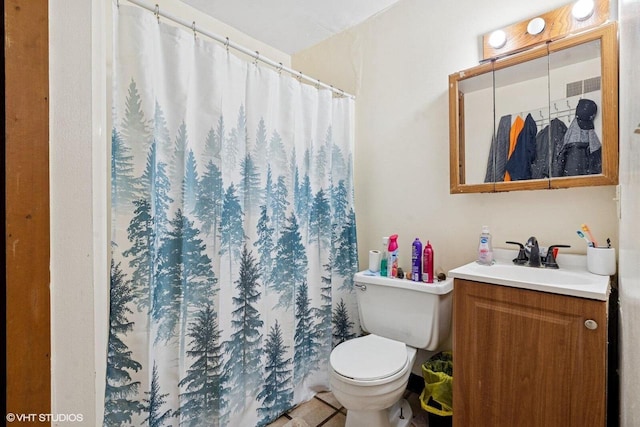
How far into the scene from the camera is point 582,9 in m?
1.30

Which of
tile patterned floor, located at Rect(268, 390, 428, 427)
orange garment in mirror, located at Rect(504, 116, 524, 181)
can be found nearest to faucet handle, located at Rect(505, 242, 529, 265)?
orange garment in mirror, located at Rect(504, 116, 524, 181)

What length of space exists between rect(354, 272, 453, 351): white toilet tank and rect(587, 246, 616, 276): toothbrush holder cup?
0.56 m

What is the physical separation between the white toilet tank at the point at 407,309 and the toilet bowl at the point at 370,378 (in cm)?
9

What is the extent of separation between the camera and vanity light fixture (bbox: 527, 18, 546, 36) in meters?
1.39

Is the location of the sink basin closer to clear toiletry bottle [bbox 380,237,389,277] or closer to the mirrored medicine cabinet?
the mirrored medicine cabinet

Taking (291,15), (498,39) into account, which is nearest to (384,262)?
(498,39)

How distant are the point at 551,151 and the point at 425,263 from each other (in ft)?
2.53

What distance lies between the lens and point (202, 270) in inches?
53.1

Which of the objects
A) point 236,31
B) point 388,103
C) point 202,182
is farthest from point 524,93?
point 236,31

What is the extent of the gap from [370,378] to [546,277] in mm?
852

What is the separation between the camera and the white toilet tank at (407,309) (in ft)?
4.94

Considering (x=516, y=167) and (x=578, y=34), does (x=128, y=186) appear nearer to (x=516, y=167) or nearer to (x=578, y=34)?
(x=516, y=167)

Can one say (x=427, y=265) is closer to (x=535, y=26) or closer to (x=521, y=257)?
(x=521, y=257)

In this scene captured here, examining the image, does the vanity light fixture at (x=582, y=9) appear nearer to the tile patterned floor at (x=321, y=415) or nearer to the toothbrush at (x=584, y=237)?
the toothbrush at (x=584, y=237)
